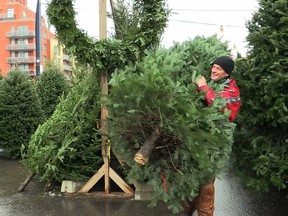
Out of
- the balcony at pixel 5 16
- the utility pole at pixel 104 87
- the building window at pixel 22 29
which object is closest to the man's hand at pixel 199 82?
the utility pole at pixel 104 87

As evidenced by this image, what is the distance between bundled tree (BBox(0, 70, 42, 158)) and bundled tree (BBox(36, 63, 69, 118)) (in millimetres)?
1684

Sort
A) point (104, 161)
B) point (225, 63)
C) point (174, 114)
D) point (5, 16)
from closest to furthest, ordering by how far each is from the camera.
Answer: point (174, 114), point (225, 63), point (104, 161), point (5, 16)

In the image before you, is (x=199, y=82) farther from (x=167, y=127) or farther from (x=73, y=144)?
(x=73, y=144)

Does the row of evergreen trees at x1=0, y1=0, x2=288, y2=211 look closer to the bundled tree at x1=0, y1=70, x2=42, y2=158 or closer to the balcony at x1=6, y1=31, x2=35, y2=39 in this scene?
the bundled tree at x1=0, y1=70, x2=42, y2=158

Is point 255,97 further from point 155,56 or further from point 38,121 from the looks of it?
point 38,121

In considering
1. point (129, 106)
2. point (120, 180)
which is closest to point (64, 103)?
point (120, 180)

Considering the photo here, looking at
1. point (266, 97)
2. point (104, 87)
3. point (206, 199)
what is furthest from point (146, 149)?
point (104, 87)

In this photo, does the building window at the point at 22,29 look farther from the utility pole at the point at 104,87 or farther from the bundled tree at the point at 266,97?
the bundled tree at the point at 266,97

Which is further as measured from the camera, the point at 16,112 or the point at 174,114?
the point at 16,112

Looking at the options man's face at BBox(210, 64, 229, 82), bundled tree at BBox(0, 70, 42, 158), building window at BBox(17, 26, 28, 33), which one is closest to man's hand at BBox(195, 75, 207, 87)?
man's face at BBox(210, 64, 229, 82)

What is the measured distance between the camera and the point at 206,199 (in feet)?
11.5

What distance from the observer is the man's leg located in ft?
11.4

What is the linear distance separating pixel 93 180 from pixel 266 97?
2.82m

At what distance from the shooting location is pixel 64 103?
19.8 feet
